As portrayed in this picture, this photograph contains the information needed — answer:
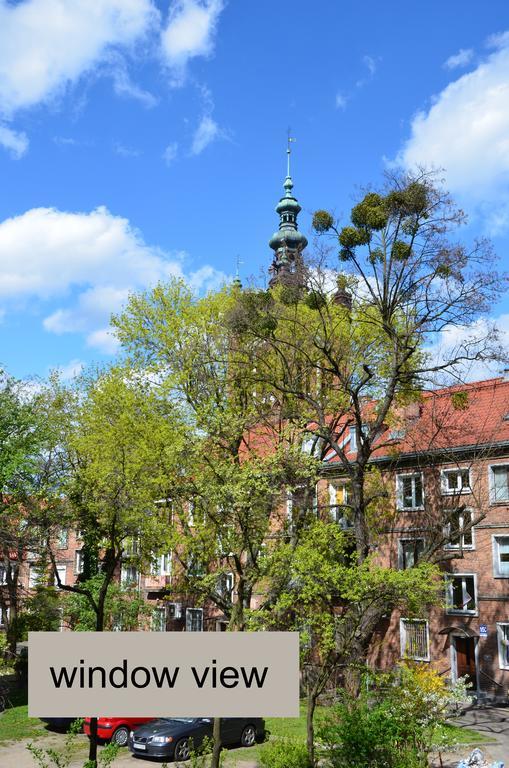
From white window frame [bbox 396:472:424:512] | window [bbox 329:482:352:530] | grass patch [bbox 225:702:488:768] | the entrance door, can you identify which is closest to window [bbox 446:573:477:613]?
the entrance door

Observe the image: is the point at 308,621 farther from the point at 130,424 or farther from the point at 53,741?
the point at 130,424

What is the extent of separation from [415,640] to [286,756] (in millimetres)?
21028

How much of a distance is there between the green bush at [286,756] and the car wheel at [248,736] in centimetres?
732

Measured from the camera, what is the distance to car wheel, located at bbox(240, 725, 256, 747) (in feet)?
68.8

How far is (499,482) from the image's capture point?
31688 millimetres

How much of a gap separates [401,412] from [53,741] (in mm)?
23586

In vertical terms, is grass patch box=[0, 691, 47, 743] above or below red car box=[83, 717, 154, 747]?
below

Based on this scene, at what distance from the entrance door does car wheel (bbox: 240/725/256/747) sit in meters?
13.8

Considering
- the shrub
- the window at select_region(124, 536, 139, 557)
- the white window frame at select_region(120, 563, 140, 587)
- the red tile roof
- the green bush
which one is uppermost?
the red tile roof

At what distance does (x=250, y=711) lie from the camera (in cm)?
698

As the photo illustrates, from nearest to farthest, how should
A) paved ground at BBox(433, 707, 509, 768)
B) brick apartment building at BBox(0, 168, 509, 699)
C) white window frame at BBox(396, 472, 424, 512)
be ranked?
paved ground at BBox(433, 707, 509, 768) < brick apartment building at BBox(0, 168, 509, 699) < white window frame at BBox(396, 472, 424, 512)

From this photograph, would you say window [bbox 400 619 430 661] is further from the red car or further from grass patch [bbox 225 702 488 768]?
the red car

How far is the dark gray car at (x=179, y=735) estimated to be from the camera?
19.2 metres

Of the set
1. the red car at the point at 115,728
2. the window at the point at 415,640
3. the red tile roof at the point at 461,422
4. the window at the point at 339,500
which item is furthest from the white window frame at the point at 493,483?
the red car at the point at 115,728
